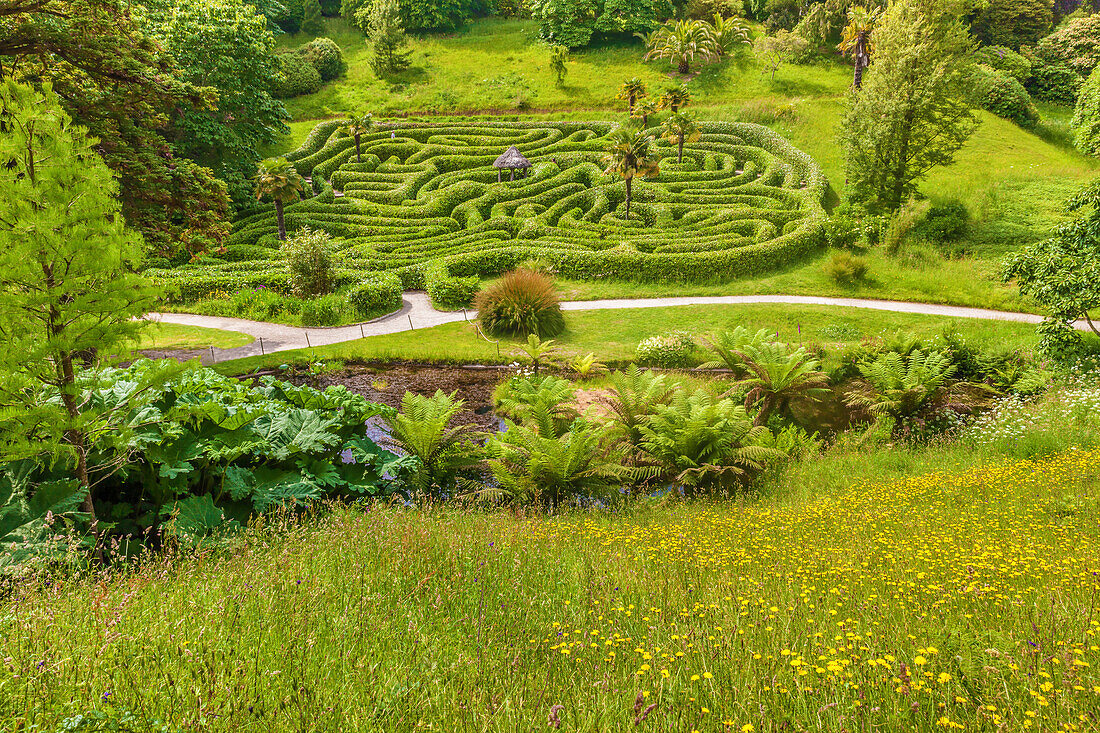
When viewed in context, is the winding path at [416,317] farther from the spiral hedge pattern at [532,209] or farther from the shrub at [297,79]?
the shrub at [297,79]

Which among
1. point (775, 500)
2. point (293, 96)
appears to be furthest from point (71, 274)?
point (293, 96)

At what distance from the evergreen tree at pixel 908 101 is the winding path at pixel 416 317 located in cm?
821

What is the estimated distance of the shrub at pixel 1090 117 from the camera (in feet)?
69.6

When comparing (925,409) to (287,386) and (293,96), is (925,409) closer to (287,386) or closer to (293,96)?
(287,386)

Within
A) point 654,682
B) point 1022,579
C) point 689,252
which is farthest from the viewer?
point 689,252

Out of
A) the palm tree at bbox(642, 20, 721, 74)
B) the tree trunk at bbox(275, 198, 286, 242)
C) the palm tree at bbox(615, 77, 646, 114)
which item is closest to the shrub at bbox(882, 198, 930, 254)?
the palm tree at bbox(615, 77, 646, 114)

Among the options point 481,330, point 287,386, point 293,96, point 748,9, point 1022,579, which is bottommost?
point 481,330

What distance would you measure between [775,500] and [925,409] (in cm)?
586

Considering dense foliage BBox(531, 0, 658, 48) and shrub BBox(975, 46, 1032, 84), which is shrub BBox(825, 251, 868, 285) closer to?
shrub BBox(975, 46, 1032, 84)

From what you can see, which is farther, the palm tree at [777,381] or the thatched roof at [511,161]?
the thatched roof at [511,161]

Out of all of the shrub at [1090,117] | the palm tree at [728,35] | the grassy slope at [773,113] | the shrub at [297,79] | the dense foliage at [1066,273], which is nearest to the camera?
the dense foliage at [1066,273]

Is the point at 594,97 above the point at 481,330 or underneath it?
above

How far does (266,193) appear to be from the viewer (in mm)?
27078

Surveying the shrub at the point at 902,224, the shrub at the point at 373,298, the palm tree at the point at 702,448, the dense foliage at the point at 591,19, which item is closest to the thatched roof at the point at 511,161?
the shrub at the point at 373,298
